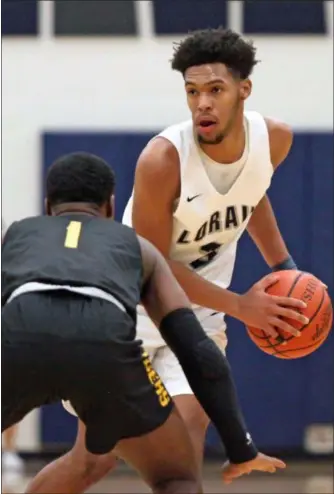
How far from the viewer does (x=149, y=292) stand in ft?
11.1

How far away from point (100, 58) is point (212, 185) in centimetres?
326

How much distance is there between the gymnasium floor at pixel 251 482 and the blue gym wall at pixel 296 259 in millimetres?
350

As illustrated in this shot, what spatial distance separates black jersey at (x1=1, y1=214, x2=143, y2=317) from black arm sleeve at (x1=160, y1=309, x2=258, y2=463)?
16cm

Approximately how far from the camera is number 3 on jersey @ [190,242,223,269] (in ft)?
14.2

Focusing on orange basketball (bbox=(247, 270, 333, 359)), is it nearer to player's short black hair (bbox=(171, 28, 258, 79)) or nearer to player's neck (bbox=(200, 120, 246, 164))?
player's neck (bbox=(200, 120, 246, 164))

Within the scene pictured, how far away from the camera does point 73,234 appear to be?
10.8 feet

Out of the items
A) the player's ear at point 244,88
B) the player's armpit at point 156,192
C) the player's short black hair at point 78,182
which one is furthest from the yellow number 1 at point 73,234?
the player's ear at point 244,88

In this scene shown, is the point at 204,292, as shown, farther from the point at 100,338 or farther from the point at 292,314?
the point at 100,338

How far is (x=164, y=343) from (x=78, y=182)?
3.57 ft

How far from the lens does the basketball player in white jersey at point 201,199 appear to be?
407 centimetres

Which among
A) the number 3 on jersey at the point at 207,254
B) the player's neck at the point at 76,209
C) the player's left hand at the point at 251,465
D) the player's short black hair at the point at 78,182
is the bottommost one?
the player's left hand at the point at 251,465

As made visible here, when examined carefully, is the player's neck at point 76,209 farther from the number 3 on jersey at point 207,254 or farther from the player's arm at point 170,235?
the number 3 on jersey at point 207,254

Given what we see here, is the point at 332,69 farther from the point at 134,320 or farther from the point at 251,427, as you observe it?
the point at 134,320

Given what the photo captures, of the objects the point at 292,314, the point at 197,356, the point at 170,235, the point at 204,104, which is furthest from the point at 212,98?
the point at 197,356
